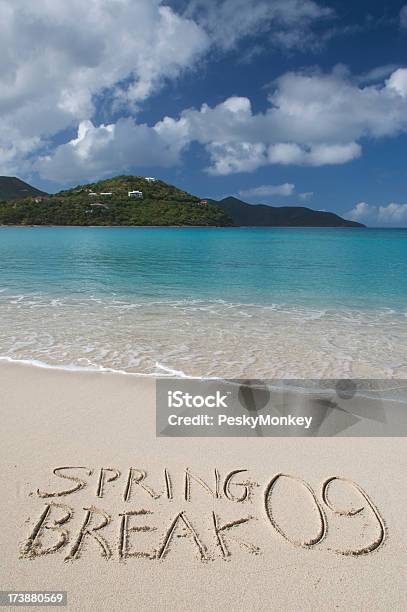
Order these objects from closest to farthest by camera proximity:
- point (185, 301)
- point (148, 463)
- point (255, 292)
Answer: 1. point (148, 463)
2. point (185, 301)
3. point (255, 292)

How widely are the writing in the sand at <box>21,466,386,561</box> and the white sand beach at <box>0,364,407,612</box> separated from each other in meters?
0.01

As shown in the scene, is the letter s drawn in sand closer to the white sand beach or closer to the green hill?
the white sand beach

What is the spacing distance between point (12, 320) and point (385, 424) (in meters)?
8.96

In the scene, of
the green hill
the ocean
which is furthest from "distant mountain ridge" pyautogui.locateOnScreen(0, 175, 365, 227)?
the ocean

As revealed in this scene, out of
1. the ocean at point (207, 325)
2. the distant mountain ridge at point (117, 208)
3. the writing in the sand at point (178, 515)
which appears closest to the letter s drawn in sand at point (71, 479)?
the writing in the sand at point (178, 515)

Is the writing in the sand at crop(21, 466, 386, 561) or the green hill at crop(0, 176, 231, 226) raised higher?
the green hill at crop(0, 176, 231, 226)

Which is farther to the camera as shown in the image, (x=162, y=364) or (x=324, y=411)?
(x=162, y=364)

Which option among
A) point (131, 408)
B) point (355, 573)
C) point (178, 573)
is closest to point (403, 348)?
point (131, 408)

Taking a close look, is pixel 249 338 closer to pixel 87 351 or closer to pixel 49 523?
pixel 87 351

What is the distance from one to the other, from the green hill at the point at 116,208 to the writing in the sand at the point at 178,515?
137343mm

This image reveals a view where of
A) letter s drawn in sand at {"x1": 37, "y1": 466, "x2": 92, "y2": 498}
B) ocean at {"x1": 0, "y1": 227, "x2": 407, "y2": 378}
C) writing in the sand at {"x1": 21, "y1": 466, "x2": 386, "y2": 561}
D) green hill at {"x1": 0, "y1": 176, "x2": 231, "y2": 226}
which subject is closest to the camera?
writing in the sand at {"x1": 21, "y1": 466, "x2": 386, "y2": 561}

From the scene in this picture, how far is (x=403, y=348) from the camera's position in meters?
8.80

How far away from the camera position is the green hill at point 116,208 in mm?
135375

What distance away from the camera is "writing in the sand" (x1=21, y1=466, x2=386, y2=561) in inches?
123
